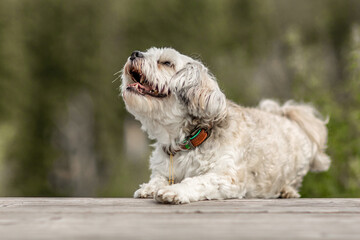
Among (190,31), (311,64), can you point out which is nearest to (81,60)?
(190,31)

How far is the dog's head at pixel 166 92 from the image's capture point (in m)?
4.17

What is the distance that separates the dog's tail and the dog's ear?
6.37ft

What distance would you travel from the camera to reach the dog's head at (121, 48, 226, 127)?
417 cm

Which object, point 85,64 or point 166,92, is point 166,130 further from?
point 85,64

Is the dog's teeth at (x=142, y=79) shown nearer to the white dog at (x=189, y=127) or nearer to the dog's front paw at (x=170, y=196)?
the white dog at (x=189, y=127)

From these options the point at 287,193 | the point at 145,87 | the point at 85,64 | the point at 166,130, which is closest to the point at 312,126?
the point at 287,193

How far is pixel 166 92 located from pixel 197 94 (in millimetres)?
272

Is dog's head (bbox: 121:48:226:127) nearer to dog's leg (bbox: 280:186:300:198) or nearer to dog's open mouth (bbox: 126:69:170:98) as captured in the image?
dog's open mouth (bbox: 126:69:170:98)

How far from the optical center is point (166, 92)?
4266mm

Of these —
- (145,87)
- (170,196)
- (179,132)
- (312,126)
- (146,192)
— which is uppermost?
(312,126)

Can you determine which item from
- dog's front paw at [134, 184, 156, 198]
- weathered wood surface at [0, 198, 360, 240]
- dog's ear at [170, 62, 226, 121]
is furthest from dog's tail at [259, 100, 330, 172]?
weathered wood surface at [0, 198, 360, 240]

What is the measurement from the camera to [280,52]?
742 inches

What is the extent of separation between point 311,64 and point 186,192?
20.6ft

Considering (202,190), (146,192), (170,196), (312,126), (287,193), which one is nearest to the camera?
(170,196)
